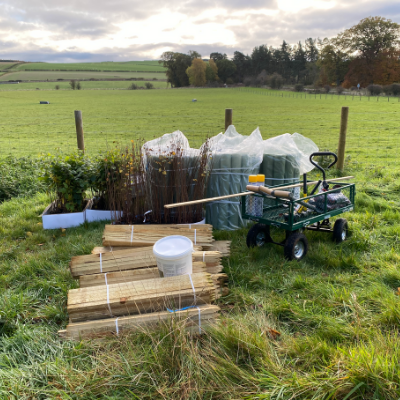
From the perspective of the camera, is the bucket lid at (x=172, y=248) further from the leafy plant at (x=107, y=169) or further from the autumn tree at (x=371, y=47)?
the autumn tree at (x=371, y=47)

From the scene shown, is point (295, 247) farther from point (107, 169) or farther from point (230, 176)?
point (107, 169)

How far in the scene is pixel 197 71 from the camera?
3478cm

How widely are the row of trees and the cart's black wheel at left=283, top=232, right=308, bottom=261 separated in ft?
119

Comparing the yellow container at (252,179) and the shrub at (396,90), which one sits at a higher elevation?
the shrub at (396,90)

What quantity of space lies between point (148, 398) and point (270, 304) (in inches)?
48.7

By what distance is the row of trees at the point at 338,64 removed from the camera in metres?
46.0

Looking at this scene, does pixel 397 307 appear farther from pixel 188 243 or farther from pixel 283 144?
pixel 283 144

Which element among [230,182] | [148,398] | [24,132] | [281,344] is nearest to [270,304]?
[281,344]

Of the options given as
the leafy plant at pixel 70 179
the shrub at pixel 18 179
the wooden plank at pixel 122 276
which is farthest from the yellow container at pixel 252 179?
the shrub at pixel 18 179

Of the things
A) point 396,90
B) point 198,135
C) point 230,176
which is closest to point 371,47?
point 396,90

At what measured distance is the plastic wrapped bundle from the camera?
173 inches

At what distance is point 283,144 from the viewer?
465 cm

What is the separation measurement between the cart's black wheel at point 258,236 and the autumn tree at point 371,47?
5491 centimetres

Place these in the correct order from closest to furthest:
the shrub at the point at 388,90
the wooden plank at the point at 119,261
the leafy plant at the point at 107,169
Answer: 1. the wooden plank at the point at 119,261
2. the leafy plant at the point at 107,169
3. the shrub at the point at 388,90
